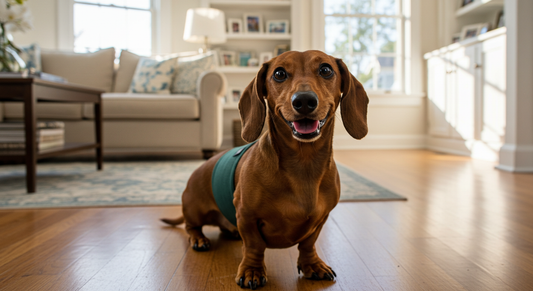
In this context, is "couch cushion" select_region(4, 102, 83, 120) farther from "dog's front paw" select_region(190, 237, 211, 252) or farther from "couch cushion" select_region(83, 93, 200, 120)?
"dog's front paw" select_region(190, 237, 211, 252)

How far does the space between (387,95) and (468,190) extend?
2853mm

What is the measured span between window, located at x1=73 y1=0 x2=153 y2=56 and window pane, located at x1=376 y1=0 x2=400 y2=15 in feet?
9.36

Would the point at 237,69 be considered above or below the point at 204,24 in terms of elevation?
below

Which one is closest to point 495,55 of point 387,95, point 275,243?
point 387,95

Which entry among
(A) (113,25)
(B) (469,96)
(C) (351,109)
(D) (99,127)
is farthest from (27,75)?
(B) (469,96)

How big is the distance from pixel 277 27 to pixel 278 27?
12 mm

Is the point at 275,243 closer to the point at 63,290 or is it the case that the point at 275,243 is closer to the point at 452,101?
the point at 63,290

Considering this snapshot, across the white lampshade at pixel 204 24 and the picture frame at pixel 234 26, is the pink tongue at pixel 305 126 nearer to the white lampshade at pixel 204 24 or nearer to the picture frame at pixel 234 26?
the white lampshade at pixel 204 24

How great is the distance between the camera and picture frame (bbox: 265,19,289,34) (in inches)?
190

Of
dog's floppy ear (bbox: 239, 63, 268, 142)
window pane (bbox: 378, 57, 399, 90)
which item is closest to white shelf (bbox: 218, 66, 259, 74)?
window pane (bbox: 378, 57, 399, 90)

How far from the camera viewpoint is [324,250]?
1.14m

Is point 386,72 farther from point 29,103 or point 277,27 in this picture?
point 29,103

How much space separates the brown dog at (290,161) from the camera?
852 millimetres

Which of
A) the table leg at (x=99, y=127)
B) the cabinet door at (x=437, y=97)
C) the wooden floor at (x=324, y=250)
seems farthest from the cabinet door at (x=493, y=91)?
the table leg at (x=99, y=127)
